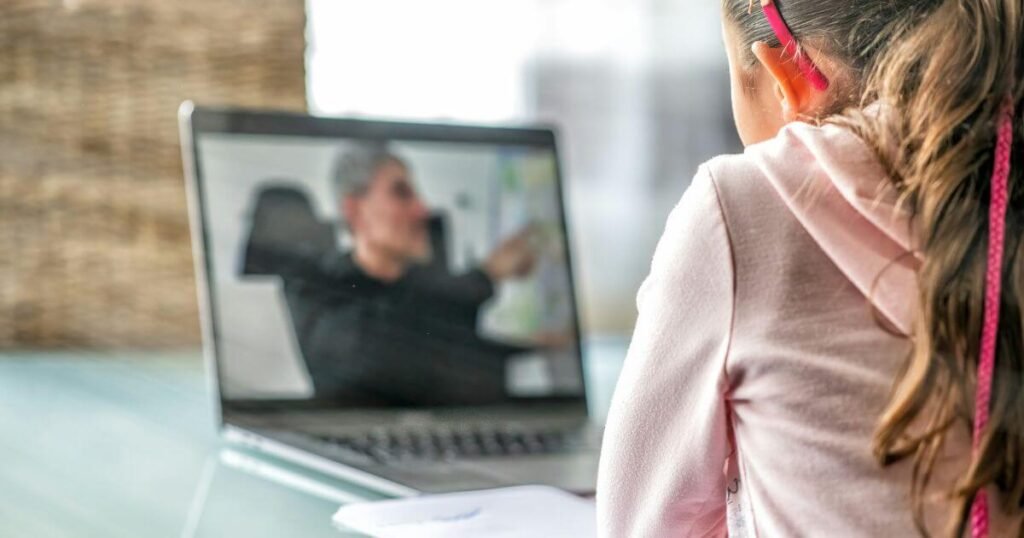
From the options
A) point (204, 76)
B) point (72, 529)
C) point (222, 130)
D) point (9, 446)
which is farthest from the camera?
point (204, 76)

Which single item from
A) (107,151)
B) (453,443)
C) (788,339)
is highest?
(788,339)

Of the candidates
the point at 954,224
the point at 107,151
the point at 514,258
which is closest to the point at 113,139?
the point at 107,151

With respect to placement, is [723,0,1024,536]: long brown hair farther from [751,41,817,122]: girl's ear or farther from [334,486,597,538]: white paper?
[334,486,597,538]: white paper

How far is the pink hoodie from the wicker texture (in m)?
0.81

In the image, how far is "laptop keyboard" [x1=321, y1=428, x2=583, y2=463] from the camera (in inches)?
33.0

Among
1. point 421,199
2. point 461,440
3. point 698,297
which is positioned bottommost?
point 461,440

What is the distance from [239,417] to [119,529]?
0.76ft

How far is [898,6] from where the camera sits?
19.8 inches

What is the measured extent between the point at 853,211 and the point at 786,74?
0.34 feet

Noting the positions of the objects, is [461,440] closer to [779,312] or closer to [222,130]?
[222,130]

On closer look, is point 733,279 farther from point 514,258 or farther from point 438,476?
point 514,258

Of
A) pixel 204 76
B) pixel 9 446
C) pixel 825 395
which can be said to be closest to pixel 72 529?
pixel 9 446

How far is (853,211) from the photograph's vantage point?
456mm

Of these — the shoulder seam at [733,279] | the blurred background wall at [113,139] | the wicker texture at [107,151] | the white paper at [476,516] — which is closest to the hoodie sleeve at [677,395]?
the shoulder seam at [733,279]
